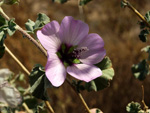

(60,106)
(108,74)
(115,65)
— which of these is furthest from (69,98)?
(108,74)

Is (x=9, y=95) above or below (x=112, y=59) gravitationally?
above

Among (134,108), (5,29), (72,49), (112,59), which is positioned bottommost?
(112,59)

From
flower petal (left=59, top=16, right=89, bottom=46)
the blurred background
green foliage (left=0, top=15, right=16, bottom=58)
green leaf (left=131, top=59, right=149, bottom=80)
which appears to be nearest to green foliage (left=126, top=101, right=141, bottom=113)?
green leaf (left=131, top=59, right=149, bottom=80)

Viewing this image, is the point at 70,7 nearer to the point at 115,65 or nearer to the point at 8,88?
the point at 115,65

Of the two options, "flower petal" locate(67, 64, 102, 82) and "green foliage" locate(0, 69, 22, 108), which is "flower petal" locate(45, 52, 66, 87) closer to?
"flower petal" locate(67, 64, 102, 82)

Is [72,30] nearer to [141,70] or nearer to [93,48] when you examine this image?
[93,48]

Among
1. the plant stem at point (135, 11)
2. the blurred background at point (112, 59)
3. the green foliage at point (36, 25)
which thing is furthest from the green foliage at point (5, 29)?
the blurred background at point (112, 59)

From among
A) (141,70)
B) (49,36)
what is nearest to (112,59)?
(141,70)

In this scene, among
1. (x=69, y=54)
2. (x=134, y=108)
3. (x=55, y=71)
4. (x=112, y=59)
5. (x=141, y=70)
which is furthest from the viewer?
(x=112, y=59)
